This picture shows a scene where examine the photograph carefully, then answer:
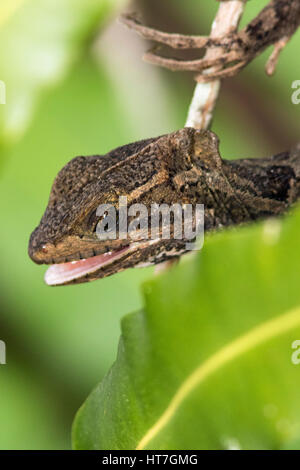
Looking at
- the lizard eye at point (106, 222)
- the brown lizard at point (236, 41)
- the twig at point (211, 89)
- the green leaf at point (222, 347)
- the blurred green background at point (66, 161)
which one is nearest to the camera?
the green leaf at point (222, 347)

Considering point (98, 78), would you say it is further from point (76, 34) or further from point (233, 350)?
point (233, 350)

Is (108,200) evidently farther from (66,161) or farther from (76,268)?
(66,161)

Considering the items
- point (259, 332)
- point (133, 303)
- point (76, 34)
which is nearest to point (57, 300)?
point (133, 303)

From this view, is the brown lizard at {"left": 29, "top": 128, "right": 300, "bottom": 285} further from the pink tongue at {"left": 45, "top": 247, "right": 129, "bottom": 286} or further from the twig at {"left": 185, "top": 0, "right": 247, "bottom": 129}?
the twig at {"left": 185, "top": 0, "right": 247, "bottom": 129}

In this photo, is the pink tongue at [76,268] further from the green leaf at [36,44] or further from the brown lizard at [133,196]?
the green leaf at [36,44]

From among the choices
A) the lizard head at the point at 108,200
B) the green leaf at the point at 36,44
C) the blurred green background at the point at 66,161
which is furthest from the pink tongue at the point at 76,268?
the blurred green background at the point at 66,161

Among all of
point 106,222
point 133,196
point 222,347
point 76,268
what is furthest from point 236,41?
point 222,347

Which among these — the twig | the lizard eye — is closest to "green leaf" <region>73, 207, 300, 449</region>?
the lizard eye
